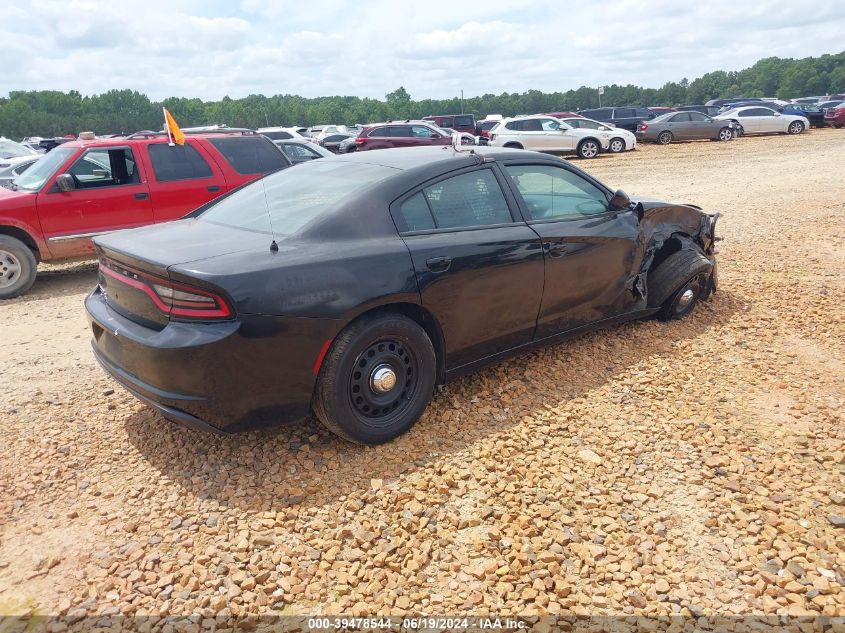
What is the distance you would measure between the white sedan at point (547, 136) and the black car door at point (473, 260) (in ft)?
59.4

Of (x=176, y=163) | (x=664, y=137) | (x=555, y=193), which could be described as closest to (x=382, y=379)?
(x=555, y=193)

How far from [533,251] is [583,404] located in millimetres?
1040

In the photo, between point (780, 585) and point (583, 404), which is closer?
point (780, 585)

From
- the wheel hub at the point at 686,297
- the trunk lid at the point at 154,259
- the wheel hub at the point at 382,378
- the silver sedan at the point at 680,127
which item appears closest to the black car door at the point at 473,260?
the wheel hub at the point at 382,378

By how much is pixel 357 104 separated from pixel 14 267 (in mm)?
107230

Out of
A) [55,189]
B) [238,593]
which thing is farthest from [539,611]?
[55,189]

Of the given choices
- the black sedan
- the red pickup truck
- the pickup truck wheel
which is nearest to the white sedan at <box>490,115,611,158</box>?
the red pickup truck

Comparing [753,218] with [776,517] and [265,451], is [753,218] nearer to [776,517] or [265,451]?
[776,517]

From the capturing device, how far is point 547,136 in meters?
21.2

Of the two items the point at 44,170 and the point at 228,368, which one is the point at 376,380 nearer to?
the point at 228,368

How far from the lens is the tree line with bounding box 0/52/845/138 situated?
8025 cm

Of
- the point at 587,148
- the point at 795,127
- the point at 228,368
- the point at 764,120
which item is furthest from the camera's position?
the point at 795,127

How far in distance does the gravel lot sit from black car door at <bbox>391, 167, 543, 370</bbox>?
0.49m

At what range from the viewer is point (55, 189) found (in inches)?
271
